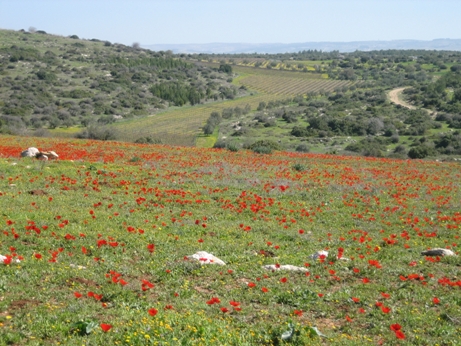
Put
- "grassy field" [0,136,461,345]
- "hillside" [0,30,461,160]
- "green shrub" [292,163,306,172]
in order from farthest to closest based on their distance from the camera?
1. "hillside" [0,30,461,160]
2. "green shrub" [292,163,306,172]
3. "grassy field" [0,136,461,345]

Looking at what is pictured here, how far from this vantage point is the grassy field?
6547mm

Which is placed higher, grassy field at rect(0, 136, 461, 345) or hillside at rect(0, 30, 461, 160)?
grassy field at rect(0, 136, 461, 345)

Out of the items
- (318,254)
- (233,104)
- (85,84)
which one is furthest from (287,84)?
(318,254)

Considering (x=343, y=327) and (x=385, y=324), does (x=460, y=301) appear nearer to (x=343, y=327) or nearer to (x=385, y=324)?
(x=385, y=324)

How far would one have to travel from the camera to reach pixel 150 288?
804cm

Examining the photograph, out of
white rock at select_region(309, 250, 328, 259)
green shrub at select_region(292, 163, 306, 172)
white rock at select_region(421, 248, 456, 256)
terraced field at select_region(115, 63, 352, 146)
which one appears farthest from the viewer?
terraced field at select_region(115, 63, 352, 146)

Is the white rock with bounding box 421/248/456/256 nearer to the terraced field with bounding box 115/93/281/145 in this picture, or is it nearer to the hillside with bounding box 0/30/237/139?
the terraced field with bounding box 115/93/281/145

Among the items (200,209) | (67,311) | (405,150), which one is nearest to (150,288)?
(67,311)

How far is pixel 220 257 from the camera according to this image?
1031cm

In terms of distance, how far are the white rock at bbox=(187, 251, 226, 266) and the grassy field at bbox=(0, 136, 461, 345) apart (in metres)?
Answer: 0.20

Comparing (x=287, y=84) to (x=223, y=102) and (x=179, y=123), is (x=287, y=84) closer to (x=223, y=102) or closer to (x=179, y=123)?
(x=223, y=102)

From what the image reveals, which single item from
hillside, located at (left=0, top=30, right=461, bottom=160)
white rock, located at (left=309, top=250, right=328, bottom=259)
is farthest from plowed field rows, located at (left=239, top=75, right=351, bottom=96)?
white rock, located at (left=309, top=250, right=328, bottom=259)

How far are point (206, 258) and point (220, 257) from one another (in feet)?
2.22

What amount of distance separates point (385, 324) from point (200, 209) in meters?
8.79
